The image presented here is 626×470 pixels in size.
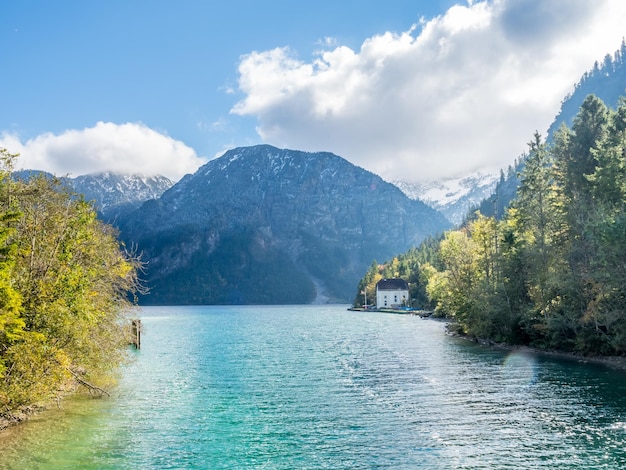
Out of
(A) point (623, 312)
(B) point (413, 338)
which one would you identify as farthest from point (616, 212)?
(B) point (413, 338)

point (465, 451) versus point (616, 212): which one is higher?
point (616, 212)

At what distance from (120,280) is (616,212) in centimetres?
4793

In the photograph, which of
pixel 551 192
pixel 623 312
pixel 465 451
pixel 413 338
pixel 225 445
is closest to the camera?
pixel 465 451

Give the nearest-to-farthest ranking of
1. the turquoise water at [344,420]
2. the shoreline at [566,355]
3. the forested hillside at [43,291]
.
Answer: the turquoise water at [344,420]
the forested hillside at [43,291]
the shoreline at [566,355]

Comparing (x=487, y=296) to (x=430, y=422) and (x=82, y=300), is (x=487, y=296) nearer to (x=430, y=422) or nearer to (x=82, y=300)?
(x=430, y=422)

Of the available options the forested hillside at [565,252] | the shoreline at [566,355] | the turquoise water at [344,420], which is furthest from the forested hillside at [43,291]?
the shoreline at [566,355]

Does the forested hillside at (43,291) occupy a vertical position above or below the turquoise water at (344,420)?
above

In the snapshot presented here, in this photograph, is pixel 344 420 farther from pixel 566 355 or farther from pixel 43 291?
pixel 566 355

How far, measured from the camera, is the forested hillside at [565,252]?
173 ft

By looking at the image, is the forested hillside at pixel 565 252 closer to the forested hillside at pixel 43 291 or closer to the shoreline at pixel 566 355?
the shoreline at pixel 566 355

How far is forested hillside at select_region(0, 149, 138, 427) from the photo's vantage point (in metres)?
26.3

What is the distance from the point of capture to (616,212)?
52.2 m

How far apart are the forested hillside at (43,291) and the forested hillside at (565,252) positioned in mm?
45366

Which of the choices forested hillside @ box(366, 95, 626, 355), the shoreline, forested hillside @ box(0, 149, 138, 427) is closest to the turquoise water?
the shoreline
